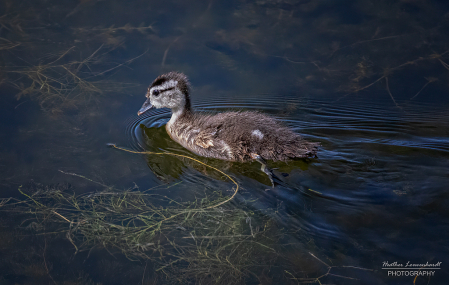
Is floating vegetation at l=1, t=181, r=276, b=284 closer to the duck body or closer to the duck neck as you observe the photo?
the duck body

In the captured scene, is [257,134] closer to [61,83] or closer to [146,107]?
[146,107]

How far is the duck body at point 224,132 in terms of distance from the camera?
4289mm

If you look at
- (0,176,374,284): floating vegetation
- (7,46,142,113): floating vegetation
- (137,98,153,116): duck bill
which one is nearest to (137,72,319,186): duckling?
(137,98,153,116): duck bill

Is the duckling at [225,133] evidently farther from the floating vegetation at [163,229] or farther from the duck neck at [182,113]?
the floating vegetation at [163,229]

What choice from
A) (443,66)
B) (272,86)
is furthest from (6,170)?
(443,66)

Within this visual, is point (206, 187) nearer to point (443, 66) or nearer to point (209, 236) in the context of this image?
point (209, 236)

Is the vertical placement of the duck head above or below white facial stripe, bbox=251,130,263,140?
above

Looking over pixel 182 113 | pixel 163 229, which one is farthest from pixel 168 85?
pixel 163 229

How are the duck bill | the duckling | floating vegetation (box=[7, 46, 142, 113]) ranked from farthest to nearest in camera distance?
floating vegetation (box=[7, 46, 142, 113]) → the duck bill → the duckling

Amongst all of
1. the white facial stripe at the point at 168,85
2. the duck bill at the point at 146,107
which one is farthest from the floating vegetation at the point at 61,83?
the white facial stripe at the point at 168,85

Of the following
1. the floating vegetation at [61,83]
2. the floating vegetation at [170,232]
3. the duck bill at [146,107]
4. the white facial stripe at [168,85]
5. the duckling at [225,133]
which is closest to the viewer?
the floating vegetation at [170,232]

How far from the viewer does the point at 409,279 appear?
2.99 metres

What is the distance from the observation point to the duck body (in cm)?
429

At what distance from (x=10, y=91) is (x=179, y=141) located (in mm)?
2371
